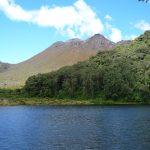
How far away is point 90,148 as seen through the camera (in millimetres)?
65125

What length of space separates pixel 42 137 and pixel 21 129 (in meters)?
15.7

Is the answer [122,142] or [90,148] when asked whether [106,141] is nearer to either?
[122,142]

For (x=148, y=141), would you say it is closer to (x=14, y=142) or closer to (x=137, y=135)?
(x=137, y=135)

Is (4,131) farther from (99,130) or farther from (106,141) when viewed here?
(106,141)

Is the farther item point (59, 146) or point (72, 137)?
point (72, 137)

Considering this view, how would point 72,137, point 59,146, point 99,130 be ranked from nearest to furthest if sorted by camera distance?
point 59,146 → point 72,137 → point 99,130

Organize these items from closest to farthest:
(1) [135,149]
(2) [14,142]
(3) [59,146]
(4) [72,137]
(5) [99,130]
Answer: (1) [135,149] → (3) [59,146] → (2) [14,142] → (4) [72,137] → (5) [99,130]

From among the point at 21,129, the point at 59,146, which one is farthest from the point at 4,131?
the point at 59,146

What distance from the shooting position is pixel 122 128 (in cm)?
9181

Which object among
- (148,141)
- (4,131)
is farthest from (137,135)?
(4,131)

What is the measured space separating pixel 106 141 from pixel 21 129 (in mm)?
28618

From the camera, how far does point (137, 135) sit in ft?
259

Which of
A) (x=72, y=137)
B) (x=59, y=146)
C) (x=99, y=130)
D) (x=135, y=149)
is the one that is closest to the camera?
(x=135, y=149)

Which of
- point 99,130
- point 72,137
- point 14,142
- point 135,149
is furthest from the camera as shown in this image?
point 99,130
